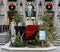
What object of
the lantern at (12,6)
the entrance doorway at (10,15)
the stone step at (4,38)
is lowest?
the stone step at (4,38)

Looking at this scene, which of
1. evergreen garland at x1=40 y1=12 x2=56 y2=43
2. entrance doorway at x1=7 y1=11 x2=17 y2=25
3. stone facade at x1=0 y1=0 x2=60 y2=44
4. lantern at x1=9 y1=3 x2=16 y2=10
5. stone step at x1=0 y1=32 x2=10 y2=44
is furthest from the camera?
entrance doorway at x1=7 y1=11 x2=17 y2=25

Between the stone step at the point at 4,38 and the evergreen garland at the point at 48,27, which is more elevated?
the evergreen garland at the point at 48,27

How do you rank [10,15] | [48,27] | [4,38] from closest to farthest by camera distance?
[48,27] → [4,38] → [10,15]

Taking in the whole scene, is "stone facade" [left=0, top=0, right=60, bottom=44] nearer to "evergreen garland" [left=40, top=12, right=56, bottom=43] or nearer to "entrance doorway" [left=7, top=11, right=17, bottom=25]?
"entrance doorway" [left=7, top=11, right=17, bottom=25]

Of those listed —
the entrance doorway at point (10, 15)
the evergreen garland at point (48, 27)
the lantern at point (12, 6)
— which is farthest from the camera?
the entrance doorway at point (10, 15)

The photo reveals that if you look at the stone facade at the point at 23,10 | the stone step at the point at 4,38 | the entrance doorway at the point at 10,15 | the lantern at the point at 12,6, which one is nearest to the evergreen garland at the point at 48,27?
the stone step at the point at 4,38

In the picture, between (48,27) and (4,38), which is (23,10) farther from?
(48,27)

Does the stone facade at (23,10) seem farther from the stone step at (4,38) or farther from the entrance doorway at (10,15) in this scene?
the stone step at (4,38)

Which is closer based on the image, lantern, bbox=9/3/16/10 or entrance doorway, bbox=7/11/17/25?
lantern, bbox=9/3/16/10

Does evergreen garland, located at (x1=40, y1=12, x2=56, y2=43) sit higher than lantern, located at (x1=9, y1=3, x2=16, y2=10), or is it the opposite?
lantern, located at (x1=9, y1=3, x2=16, y2=10)

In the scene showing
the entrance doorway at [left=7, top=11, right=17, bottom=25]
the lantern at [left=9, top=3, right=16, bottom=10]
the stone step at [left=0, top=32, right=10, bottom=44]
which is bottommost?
the stone step at [left=0, top=32, right=10, bottom=44]

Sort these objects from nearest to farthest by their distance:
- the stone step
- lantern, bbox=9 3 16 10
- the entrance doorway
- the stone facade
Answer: the stone step, lantern, bbox=9 3 16 10, the stone facade, the entrance doorway

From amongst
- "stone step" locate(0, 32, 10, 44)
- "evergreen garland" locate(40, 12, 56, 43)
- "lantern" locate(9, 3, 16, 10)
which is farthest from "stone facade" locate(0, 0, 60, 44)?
"evergreen garland" locate(40, 12, 56, 43)

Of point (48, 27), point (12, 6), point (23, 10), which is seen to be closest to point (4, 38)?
point (12, 6)
